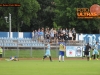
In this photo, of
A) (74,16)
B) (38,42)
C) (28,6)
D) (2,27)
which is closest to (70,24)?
(74,16)

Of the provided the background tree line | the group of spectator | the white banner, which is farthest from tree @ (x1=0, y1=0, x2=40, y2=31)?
the white banner

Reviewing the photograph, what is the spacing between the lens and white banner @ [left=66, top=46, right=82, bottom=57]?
5153cm

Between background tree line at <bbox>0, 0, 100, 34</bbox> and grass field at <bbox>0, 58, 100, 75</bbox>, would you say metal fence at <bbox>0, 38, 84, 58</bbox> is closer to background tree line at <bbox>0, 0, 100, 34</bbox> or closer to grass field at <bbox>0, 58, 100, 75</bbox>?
grass field at <bbox>0, 58, 100, 75</bbox>

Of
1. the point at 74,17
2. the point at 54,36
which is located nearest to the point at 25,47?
the point at 54,36

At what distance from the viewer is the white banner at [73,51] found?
51531 millimetres

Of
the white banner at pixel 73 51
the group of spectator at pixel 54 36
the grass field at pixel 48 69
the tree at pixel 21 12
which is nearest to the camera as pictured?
the grass field at pixel 48 69

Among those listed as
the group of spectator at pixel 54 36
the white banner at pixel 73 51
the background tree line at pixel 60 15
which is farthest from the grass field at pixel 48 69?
the background tree line at pixel 60 15

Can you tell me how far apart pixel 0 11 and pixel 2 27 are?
3006 millimetres

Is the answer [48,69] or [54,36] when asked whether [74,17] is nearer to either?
[54,36]

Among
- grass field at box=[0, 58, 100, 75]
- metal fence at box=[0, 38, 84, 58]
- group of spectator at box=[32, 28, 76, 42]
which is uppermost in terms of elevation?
group of spectator at box=[32, 28, 76, 42]

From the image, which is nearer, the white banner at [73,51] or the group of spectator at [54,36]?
the white banner at [73,51]

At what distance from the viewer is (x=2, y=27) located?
7931 cm

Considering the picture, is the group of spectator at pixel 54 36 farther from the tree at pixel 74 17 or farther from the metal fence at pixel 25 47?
the tree at pixel 74 17

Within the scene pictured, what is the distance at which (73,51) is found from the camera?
51594 mm
